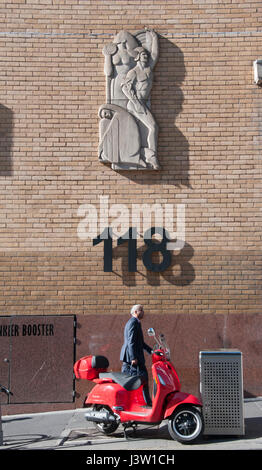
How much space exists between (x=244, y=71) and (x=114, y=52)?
254cm

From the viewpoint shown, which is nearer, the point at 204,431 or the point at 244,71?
the point at 204,431

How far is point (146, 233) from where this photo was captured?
970 centimetres

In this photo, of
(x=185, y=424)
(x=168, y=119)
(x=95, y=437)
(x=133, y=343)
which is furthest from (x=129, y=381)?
(x=168, y=119)

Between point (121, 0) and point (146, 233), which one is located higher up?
point (121, 0)

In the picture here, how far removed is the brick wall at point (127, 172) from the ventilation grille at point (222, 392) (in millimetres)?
2485

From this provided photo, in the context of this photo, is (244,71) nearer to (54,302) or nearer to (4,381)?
(54,302)

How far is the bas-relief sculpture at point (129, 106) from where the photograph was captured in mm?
9820

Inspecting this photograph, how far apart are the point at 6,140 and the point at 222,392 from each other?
241 inches

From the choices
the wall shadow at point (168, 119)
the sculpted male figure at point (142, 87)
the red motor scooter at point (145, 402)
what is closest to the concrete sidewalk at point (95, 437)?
the red motor scooter at point (145, 402)

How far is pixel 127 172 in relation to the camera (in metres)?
9.88

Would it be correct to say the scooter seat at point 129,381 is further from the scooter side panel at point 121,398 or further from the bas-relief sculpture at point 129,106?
the bas-relief sculpture at point 129,106

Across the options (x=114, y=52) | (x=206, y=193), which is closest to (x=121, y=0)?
(x=114, y=52)

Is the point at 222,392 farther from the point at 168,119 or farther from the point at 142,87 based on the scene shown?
the point at 142,87
